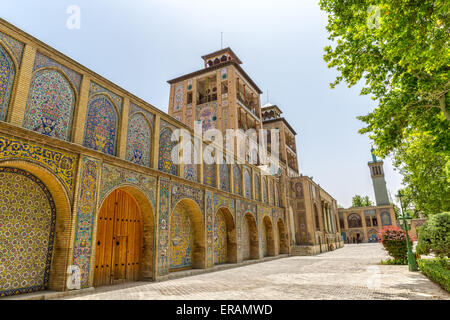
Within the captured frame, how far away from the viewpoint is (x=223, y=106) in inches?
974

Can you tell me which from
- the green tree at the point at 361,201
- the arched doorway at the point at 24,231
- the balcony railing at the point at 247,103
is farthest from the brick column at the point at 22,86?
the green tree at the point at 361,201

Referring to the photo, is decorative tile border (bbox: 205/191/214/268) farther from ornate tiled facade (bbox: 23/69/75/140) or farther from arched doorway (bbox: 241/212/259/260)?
ornate tiled facade (bbox: 23/69/75/140)

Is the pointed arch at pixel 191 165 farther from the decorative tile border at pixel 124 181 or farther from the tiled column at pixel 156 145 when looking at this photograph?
the decorative tile border at pixel 124 181

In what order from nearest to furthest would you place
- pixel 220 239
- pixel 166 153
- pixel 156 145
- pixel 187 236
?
pixel 156 145 < pixel 166 153 < pixel 187 236 < pixel 220 239

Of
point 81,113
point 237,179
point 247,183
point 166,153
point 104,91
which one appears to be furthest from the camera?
point 247,183

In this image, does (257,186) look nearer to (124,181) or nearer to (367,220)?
(124,181)

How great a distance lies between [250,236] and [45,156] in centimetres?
1556

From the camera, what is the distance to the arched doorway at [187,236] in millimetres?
12680

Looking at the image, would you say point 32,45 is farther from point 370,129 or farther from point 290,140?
point 290,140

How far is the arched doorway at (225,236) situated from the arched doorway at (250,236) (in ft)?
8.96

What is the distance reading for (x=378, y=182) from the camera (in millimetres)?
61938

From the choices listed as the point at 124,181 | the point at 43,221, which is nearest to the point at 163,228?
the point at 124,181
